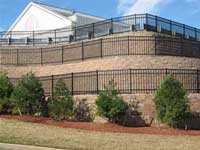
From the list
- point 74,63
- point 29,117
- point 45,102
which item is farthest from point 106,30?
point 29,117

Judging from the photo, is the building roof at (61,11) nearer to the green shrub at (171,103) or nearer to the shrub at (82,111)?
the shrub at (82,111)

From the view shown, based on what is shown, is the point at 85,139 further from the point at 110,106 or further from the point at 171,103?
the point at 171,103

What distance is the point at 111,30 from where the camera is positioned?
96.9 ft

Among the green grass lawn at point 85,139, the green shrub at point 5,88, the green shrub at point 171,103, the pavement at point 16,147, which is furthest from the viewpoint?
the green shrub at point 5,88

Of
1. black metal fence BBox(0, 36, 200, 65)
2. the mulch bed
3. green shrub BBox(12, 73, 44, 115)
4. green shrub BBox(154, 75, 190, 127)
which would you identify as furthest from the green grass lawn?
black metal fence BBox(0, 36, 200, 65)

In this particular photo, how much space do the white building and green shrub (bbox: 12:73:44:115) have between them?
12839mm

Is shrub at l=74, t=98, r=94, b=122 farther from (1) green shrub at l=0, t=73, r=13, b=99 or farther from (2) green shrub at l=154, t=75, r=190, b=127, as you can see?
(1) green shrub at l=0, t=73, r=13, b=99

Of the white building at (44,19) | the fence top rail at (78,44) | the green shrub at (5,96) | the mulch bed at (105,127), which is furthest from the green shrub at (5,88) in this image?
the white building at (44,19)

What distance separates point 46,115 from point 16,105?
1668 mm

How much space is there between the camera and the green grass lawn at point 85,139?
1723cm

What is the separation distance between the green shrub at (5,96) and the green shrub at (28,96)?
27.3 inches

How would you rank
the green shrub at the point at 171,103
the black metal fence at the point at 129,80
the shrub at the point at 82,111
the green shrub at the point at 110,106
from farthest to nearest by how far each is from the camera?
the black metal fence at the point at 129,80
the shrub at the point at 82,111
the green shrub at the point at 110,106
the green shrub at the point at 171,103

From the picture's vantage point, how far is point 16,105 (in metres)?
24.2

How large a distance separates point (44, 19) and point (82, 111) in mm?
20713
